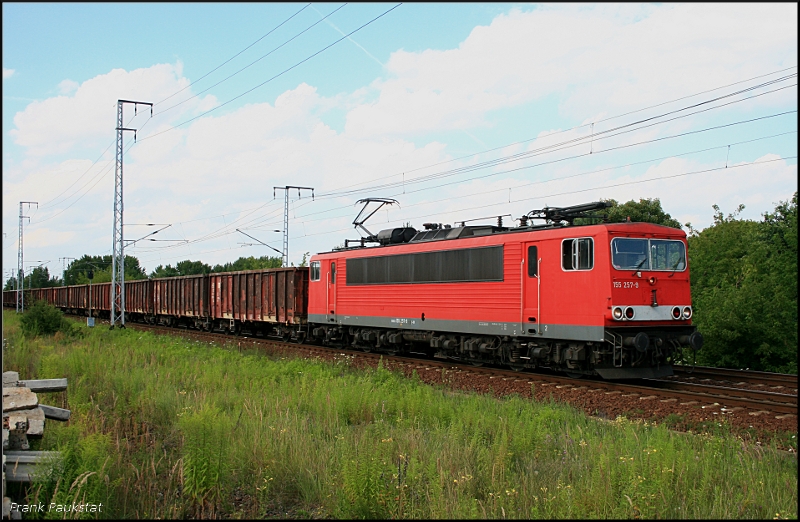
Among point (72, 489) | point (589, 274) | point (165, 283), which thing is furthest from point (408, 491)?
point (165, 283)

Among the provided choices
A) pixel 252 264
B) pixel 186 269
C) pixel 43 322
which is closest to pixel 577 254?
pixel 43 322

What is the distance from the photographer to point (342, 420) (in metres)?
9.30

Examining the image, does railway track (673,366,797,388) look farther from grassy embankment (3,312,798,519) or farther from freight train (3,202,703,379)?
grassy embankment (3,312,798,519)

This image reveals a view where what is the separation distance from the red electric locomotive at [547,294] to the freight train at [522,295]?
29 mm

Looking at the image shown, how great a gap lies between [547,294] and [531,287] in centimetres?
49

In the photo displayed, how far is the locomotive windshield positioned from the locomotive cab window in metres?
0.49

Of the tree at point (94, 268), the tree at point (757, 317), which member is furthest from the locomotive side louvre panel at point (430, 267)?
the tree at point (94, 268)

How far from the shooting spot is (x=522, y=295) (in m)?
14.8

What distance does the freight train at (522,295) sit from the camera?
13250 mm

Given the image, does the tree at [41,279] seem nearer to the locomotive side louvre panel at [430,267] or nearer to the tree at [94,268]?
the tree at [94,268]

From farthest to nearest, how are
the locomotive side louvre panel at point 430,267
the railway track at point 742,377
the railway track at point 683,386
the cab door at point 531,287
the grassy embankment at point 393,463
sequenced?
the locomotive side louvre panel at point 430,267, the cab door at point 531,287, the railway track at point 742,377, the railway track at point 683,386, the grassy embankment at point 393,463

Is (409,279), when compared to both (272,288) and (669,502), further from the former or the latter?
(669,502)

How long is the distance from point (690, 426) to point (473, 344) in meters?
7.52

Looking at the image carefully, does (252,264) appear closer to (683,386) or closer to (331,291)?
(331,291)
